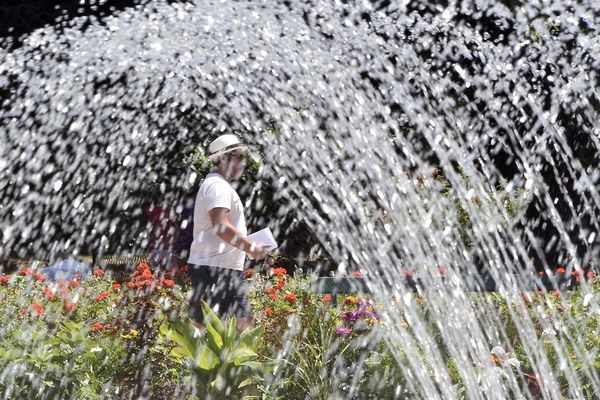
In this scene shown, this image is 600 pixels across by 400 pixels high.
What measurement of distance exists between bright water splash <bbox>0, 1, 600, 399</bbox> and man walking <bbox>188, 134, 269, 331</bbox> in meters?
2.60

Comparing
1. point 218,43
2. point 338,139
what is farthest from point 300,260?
point 218,43

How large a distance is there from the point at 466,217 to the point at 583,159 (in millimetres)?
2990

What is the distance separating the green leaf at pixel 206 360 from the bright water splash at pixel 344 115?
10.3 ft

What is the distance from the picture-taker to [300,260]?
407 inches

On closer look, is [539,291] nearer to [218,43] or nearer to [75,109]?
[218,43]

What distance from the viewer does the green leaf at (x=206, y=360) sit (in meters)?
3.36

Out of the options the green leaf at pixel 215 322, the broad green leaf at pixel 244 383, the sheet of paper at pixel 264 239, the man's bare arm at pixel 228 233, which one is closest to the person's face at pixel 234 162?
the man's bare arm at pixel 228 233

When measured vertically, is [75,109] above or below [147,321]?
below

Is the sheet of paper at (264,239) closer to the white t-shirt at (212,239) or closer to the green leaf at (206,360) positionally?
the white t-shirt at (212,239)

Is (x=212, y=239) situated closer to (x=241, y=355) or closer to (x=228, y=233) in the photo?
(x=228, y=233)

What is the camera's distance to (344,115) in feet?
26.2

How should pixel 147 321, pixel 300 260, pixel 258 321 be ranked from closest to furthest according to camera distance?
1. pixel 147 321
2. pixel 258 321
3. pixel 300 260

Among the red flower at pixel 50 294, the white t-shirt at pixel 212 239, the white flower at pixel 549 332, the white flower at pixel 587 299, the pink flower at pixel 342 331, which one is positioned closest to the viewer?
the white t-shirt at pixel 212 239

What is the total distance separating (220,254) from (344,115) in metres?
4.36
